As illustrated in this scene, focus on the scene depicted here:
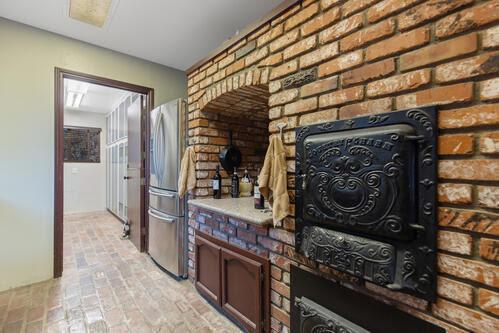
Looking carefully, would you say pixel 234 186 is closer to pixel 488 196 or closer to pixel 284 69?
pixel 284 69

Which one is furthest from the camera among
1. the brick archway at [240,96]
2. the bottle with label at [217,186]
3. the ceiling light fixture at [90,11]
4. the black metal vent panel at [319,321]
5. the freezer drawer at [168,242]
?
the freezer drawer at [168,242]

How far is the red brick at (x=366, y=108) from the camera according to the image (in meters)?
0.93

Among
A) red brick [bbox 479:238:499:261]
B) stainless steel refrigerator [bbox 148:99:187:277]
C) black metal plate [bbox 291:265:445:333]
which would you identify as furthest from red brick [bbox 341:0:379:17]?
stainless steel refrigerator [bbox 148:99:187:277]

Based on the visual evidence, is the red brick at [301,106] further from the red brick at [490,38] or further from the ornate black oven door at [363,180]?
the red brick at [490,38]

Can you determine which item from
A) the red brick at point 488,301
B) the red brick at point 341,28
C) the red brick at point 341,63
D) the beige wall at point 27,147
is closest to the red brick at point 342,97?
the red brick at point 341,63

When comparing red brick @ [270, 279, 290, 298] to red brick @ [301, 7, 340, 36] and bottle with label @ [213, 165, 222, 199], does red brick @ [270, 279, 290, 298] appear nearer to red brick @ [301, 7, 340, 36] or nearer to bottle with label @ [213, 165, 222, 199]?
bottle with label @ [213, 165, 222, 199]

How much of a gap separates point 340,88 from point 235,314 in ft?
5.35

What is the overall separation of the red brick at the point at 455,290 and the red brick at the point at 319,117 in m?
0.75

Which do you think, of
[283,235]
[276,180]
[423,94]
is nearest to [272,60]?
[276,180]

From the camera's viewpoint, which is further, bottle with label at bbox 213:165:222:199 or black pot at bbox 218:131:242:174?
black pot at bbox 218:131:242:174

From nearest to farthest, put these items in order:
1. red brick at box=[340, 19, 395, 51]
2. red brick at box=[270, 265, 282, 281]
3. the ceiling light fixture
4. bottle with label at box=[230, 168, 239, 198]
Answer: red brick at box=[340, 19, 395, 51], red brick at box=[270, 265, 282, 281], the ceiling light fixture, bottle with label at box=[230, 168, 239, 198]

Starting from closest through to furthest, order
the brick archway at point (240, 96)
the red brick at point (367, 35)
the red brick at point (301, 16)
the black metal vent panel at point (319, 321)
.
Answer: the red brick at point (367, 35) → the black metal vent panel at point (319, 321) → the red brick at point (301, 16) → the brick archway at point (240, 96)

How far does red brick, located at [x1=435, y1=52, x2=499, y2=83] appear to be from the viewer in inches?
27.8

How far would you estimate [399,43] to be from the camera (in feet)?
2.92
